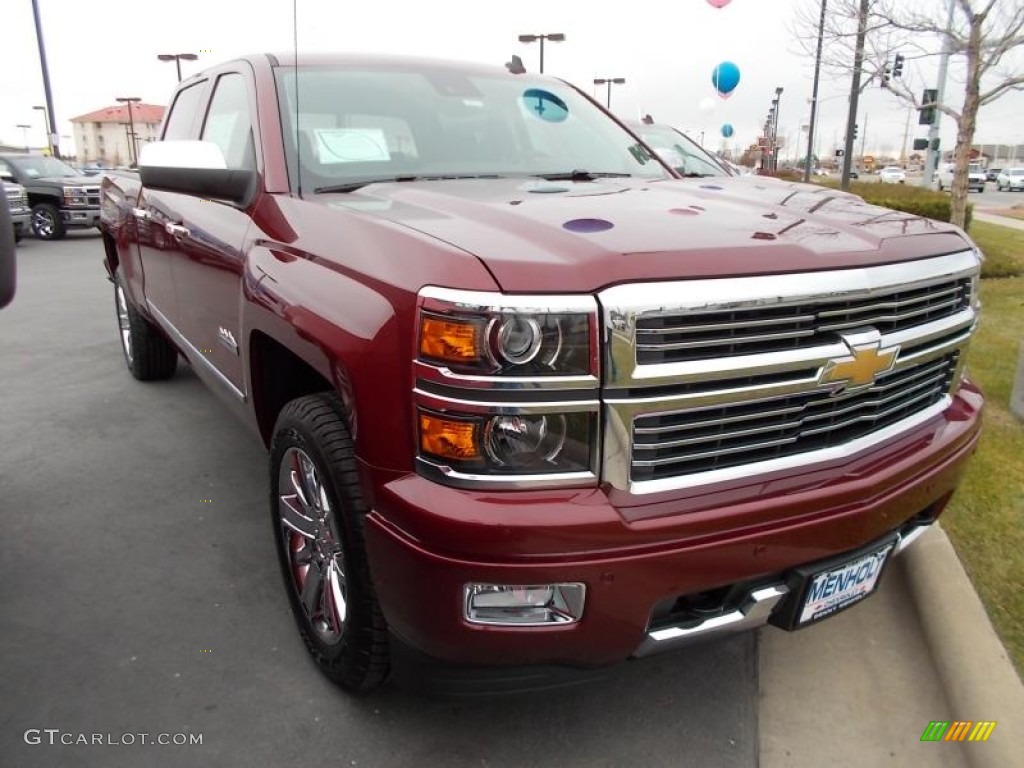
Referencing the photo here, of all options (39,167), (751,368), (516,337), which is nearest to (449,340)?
(516,337)

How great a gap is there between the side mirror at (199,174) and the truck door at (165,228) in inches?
30.7

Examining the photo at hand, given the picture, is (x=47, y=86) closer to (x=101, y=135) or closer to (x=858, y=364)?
(x=858, y=364)

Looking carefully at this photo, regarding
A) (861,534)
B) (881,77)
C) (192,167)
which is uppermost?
(881,77)

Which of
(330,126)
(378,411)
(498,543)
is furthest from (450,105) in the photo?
(498,543)

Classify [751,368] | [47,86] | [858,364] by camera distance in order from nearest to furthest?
[751,368], [858,364], [47,86]

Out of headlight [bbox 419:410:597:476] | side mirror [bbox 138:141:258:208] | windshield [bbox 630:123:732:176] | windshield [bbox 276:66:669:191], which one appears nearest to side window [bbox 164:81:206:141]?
windshield [bbox 276:66:669:191]

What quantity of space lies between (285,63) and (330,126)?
43 centimetres

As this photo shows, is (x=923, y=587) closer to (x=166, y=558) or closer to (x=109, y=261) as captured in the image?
(x=166, y=558)

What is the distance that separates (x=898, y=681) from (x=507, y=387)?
69.7 inches

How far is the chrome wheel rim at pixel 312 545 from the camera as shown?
2.29 m

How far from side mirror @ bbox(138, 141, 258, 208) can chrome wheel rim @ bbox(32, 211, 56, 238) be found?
15.9 meters

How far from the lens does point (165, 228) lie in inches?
147

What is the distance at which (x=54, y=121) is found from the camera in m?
24.7

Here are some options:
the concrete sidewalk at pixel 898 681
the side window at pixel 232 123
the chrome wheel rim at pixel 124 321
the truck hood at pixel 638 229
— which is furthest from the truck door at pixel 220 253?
the chrome wheel rim at pixel 124 321
